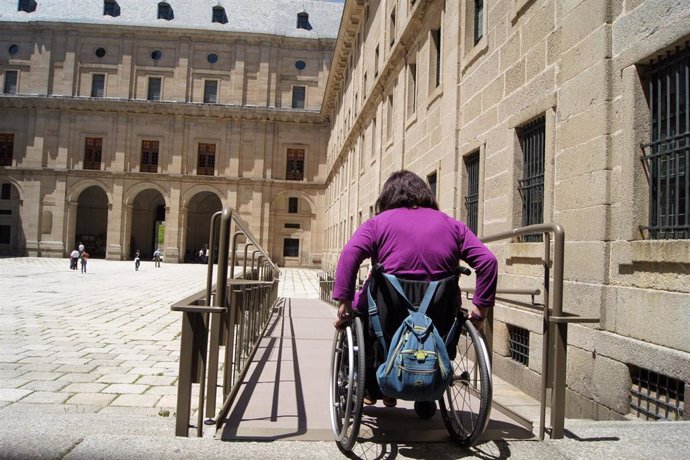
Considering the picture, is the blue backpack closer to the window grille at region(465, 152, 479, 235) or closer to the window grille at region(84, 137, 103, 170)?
the window grille at region(465, 152, 479, 235)

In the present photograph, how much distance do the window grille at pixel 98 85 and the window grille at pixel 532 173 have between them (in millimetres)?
Result: 47597

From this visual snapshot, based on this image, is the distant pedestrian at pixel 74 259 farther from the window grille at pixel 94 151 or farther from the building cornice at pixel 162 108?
the building cornice at pixel 162 108

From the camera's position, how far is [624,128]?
4891mm

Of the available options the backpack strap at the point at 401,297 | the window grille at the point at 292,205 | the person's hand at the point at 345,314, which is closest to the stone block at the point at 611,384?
the backpack strap at the point at 401,297

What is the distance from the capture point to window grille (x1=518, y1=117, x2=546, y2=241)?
22.2ft

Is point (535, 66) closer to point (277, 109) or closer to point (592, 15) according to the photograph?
point (592, 15)

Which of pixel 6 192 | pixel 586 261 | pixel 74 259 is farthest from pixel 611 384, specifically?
pixel 6 192

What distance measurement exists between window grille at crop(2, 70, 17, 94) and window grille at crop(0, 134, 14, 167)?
3.94m

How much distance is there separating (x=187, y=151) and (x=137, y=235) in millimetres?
10542

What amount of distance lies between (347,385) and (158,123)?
48.2 meters

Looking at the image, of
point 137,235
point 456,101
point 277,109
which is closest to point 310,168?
point 277,109

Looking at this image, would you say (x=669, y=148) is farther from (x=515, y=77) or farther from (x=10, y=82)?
(x=10, y=82)

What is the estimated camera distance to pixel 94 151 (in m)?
47.4

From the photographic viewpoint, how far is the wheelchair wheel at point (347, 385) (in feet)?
10.2
